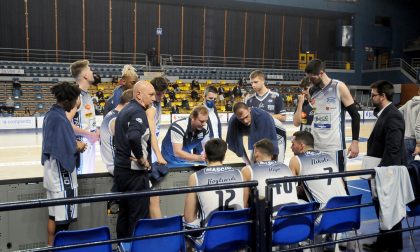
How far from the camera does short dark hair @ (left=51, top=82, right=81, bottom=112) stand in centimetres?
364

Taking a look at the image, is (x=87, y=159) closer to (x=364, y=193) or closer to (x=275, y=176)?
(x=275, y=176)

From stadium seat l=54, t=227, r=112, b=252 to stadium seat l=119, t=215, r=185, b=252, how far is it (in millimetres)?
199

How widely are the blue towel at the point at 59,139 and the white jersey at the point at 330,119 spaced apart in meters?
2.60

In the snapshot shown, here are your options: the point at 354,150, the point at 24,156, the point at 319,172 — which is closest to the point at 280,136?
the point at 354,150

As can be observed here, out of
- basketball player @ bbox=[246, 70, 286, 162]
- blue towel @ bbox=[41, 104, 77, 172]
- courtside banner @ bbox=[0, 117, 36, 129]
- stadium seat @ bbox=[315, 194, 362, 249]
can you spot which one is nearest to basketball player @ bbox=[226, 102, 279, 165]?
basketball player @ bbox=[246, 70, 286, 162]

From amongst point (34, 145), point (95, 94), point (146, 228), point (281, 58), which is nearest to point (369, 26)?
point (281, 58)

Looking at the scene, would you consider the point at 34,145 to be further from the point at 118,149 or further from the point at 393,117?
the point at 393,117

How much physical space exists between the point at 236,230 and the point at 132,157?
49.0 inches

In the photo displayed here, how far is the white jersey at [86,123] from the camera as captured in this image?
5.11 metres

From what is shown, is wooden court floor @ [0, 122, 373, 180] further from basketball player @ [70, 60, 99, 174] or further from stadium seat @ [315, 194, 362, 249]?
stadium seat @ [315, 194, 362, 249]

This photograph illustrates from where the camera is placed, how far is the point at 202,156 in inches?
179

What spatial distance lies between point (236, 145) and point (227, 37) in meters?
23.9

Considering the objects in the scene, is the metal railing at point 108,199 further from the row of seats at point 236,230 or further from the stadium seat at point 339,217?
the stadium seat at point 339,217

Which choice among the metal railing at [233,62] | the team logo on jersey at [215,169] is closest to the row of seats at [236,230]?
the team logo on jersey at [215,169]
